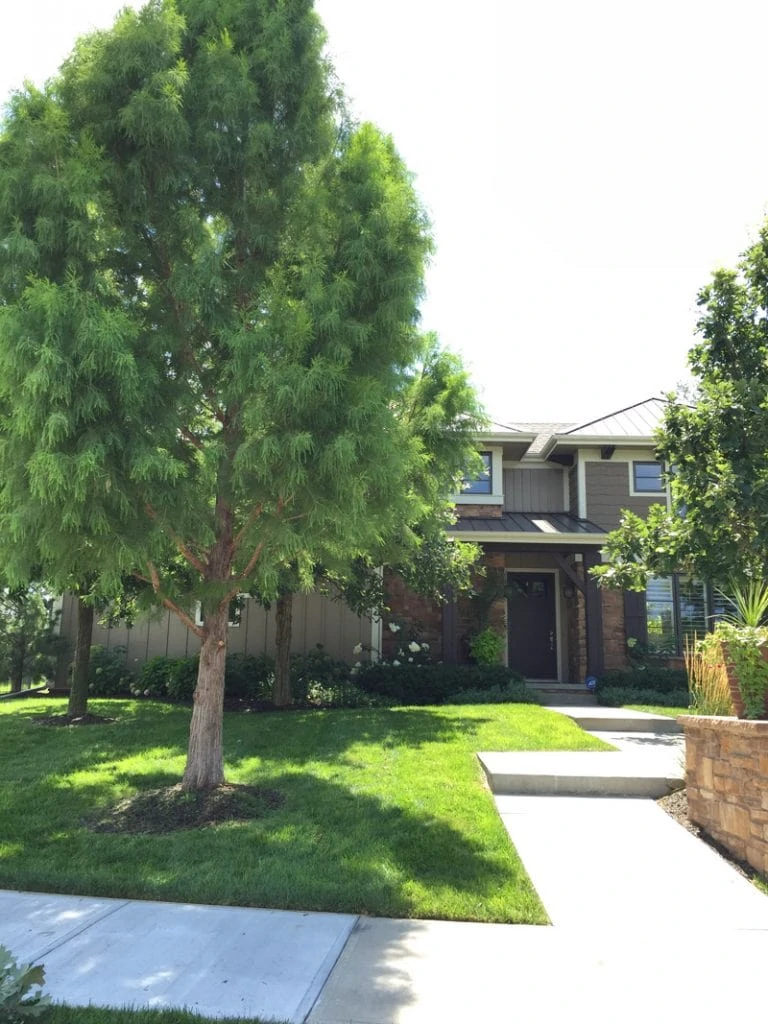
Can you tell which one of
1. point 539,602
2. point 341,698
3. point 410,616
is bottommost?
point 341,698

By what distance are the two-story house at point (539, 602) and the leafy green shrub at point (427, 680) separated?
0.74 m

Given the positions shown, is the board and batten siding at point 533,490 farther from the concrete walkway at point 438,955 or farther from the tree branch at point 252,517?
the concrete walkway at point 438,955

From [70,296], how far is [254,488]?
1.61m

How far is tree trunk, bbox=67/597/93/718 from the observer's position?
10070 mm

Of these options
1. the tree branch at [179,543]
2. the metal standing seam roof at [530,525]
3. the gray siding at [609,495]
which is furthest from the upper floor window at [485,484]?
the tree branch at [179,543]

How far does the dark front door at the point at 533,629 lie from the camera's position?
15.1 m

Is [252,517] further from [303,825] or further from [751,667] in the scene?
[751,667]

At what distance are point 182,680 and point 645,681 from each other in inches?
318

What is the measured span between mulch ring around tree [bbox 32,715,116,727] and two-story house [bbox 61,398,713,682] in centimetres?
362

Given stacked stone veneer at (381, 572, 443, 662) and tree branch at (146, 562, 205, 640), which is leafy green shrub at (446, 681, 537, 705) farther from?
tree branch at (146, 562, 205, 640)

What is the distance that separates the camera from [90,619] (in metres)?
10.4

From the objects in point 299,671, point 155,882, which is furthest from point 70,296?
point 299,671

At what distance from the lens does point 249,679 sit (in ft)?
41.6

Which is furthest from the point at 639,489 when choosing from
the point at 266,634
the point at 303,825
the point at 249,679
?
the point at 303,825
